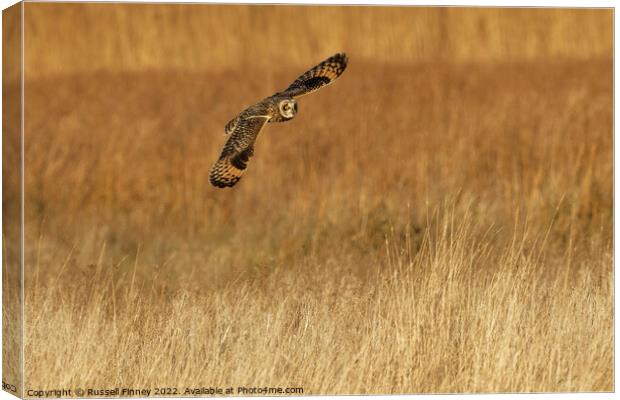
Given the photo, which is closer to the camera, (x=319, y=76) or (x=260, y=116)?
(x=260, y=116)

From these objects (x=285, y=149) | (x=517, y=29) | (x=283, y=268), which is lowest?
(x=283, y=268)

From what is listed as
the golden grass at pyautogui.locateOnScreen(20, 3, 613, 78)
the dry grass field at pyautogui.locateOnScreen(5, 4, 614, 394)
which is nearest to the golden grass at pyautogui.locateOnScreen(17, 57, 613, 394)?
the dry grass field at pyautogui.locateOnScreen(5, 4, 614, 394)

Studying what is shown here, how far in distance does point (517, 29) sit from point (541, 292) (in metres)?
1.56

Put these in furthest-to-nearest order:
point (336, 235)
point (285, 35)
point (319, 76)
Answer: point (336, 235) < point (319, 76) < point (285, 35)

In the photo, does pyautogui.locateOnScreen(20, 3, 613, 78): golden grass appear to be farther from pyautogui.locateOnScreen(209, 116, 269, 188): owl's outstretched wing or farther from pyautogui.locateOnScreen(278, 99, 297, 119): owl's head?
pyautogui.locateOnScreen(209, 116, 269, 188): owl's outstretched wing

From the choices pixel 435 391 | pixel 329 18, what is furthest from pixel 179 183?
pixel 435 391

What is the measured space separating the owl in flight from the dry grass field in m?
0.08

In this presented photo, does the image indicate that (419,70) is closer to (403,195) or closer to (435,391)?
(403,195)

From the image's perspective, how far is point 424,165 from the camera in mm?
10539

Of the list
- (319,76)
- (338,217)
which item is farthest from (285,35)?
(338,217)

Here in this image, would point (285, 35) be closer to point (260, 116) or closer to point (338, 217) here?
point (260, 116)

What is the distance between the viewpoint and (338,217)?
1061 centimetres

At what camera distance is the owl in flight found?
10.3 meters

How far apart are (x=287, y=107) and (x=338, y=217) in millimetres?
757
